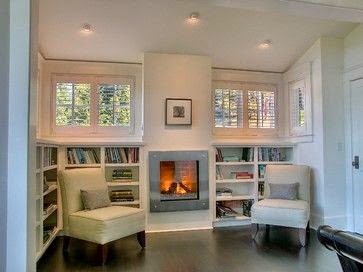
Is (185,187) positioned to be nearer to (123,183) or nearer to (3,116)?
(123,183)

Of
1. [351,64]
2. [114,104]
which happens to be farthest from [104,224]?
[351,64]

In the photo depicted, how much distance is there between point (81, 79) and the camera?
4.71 metres

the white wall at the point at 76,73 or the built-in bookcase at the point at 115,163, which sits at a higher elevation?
the white wall at the point at 76,73

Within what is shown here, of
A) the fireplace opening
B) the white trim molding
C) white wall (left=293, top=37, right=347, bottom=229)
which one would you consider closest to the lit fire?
the fireplace opening

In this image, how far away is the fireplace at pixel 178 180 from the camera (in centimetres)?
441

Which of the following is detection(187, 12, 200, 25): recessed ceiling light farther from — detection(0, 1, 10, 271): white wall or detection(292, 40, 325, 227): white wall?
detection(0, 1, 10, 271): white wall

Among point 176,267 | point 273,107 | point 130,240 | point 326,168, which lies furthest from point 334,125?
point 130,240

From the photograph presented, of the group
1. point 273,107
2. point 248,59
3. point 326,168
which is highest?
point 248,59

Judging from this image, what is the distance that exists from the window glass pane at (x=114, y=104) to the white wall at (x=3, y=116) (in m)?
2.86

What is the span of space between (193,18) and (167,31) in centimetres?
44

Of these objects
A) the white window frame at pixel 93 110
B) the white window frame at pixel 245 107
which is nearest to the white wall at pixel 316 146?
the white window frame at pixel 245 107

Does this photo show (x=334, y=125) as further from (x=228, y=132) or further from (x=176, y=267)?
(x=176, y=267)

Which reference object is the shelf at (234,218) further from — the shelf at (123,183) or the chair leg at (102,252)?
the chair leg at (102,252)

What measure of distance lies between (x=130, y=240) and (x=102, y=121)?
71.6 inches
